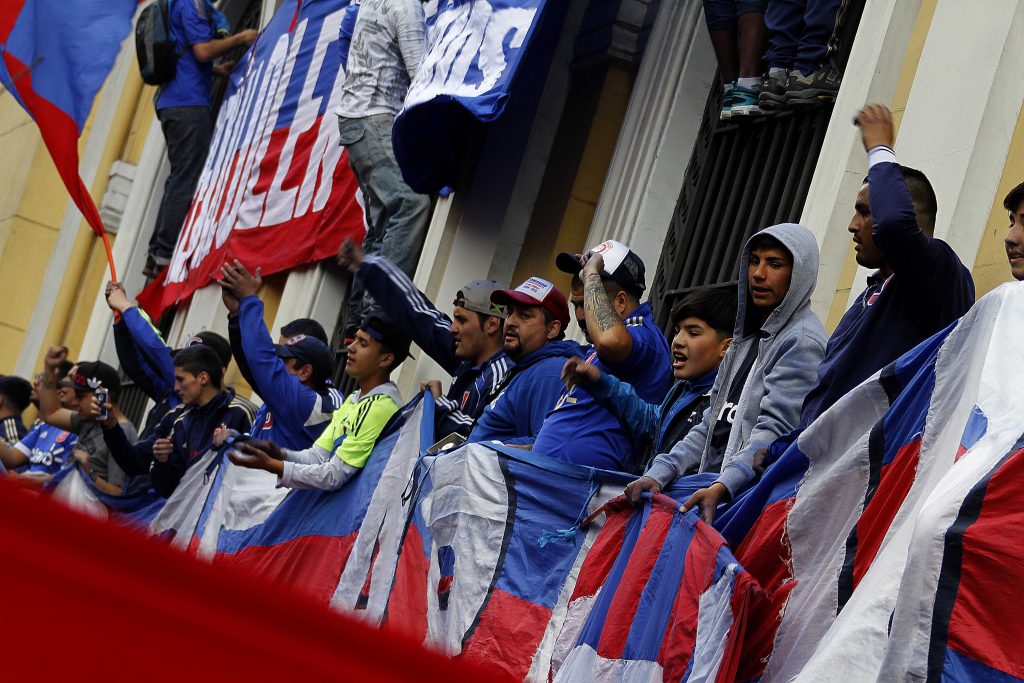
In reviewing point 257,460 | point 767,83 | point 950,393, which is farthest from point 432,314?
point 950,393

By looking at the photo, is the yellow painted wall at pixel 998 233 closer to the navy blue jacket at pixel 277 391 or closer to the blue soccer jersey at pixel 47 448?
the navy blue jacket at pixel 277 391

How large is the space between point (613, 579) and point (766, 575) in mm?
526

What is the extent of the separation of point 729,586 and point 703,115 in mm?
5227

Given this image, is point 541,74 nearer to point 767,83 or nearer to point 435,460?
point 767,83

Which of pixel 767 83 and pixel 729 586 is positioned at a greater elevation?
pixel 767 83

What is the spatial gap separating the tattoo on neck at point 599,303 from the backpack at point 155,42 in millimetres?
10868

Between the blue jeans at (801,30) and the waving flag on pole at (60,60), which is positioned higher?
the blue jeans at (801,30)

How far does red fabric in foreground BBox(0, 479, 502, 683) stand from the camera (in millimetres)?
929

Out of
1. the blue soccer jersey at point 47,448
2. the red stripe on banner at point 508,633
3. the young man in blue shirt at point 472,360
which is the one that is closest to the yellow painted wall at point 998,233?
the red stripe on banner at point 508,633

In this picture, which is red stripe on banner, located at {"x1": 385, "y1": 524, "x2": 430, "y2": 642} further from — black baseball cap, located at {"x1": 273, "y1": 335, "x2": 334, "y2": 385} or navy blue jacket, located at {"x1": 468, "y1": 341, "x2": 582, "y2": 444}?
black baseball cap, located at {"x1": 273, "y1": 335, "x2": 334, "y2": 385}

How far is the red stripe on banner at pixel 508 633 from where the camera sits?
4.88 m

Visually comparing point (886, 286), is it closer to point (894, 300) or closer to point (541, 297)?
point (894, 300)

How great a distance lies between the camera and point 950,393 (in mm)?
3527

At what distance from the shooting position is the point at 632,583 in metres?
4.31
